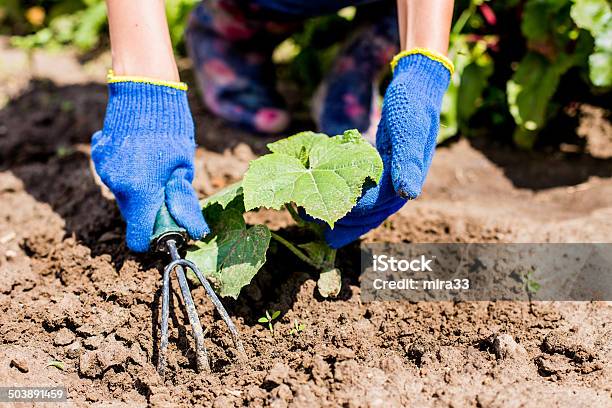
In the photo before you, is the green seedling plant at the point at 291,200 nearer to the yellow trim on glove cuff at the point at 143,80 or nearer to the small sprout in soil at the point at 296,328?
the small sprout in soil at the point at 296,328

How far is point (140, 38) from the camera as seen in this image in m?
1.97

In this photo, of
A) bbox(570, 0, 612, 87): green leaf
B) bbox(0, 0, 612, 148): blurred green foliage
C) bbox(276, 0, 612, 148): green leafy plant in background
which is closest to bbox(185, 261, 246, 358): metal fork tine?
bbox(276, 0, 612, 148): green leafy plant in background

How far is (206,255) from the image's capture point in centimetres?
196

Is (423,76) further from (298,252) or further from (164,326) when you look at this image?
(164,326)

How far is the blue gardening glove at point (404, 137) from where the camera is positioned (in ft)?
5.95

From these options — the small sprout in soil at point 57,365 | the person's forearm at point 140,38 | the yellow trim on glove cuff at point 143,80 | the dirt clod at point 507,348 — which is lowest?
the small sprout in soil at point 57,365

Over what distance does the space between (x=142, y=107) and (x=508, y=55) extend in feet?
5.88

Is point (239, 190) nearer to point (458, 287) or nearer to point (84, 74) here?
point (458, 287)

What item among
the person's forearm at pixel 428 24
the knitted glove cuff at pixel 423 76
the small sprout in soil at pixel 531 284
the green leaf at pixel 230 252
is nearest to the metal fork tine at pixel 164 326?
the green leaf at pixel 230 252

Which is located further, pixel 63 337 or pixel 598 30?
pixel 598 30

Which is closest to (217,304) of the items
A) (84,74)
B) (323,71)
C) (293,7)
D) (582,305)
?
(582,305)

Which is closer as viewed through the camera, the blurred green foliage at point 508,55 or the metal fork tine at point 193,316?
the metal fork tine at point 193,316

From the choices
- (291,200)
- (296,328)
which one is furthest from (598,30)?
(296,328)

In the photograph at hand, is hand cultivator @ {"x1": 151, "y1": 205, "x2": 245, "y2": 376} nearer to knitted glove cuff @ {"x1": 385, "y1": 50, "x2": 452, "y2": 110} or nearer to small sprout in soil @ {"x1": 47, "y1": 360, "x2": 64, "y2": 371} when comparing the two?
A: small sprout in soil @ {"x1": 47, "y1": 360, "x2": 64, "y2": 371}
